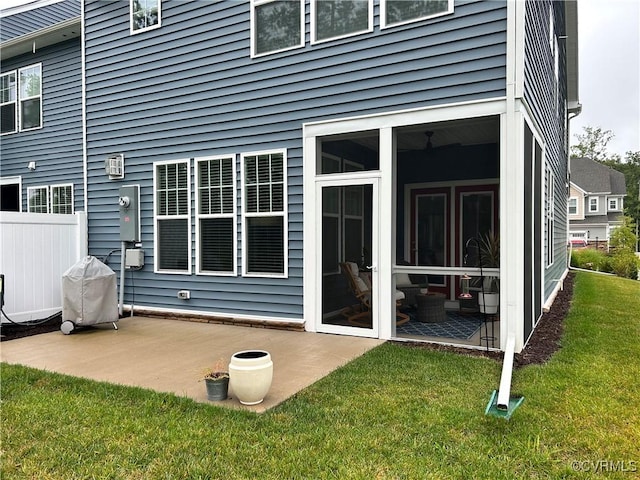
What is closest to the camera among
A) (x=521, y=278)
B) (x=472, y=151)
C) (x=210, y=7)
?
(x=521, y=278)

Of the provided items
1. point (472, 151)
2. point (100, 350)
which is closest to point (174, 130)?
point (100, 350)

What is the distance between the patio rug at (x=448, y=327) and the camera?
585cm

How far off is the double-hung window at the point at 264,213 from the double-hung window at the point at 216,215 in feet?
0.70

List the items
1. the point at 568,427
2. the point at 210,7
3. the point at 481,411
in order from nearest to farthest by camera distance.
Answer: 1. the point at 568,427
2. the point at 481,411
3. the point at 210,7

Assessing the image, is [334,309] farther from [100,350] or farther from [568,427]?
[568,427]

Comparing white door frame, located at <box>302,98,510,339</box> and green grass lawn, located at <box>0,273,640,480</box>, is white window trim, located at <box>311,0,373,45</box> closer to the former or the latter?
white door frame, located at <box>302,98,510,339</box>

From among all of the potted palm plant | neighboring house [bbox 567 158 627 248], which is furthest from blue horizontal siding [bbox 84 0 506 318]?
neighboring house [bbox 567 158 627 248]

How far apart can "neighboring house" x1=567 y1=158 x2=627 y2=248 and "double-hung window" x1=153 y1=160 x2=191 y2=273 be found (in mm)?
32229

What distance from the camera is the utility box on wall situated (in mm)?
7309

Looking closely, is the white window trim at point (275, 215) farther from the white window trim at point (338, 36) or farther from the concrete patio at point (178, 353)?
the white window trim at point (338, 36)

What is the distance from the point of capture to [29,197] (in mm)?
9305

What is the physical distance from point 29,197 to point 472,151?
28.1 feet

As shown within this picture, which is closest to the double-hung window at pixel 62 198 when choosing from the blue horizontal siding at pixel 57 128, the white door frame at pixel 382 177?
the blue horizontal siding at pixel 57 128

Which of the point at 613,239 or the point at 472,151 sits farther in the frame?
the point at 613,239
